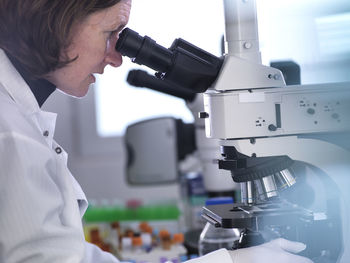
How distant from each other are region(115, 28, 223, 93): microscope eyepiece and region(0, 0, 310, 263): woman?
0.08 m

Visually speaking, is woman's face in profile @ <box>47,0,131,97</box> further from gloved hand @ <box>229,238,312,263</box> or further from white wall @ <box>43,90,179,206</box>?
white wall @ <box>43,90,179,206</box>

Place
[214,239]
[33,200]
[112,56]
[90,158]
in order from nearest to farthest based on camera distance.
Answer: [33,200] < [112,56] < [214,239] < [90,158]

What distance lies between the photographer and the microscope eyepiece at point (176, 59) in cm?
94

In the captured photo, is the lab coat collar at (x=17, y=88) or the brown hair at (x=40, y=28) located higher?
the brown hair at (x=40, y=28)

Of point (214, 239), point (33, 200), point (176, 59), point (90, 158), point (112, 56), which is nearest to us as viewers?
point (33, 200)

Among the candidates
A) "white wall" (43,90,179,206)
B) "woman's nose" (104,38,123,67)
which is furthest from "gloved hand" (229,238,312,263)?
"white wall" (43,90,179,206)

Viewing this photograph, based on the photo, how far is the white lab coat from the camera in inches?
32.7

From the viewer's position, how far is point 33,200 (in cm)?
83

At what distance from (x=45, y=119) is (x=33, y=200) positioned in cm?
22

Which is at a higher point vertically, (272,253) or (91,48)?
(91,48)

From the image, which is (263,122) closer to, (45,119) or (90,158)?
(45,119)

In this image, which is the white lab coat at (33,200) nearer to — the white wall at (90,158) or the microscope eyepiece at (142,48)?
the microscope eyepiece at (142,48)

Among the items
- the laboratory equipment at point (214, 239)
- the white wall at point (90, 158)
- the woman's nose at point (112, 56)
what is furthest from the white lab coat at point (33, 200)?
the white wall at point (90, 158)

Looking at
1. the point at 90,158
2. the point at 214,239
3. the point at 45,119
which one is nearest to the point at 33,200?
the point at 45,119
